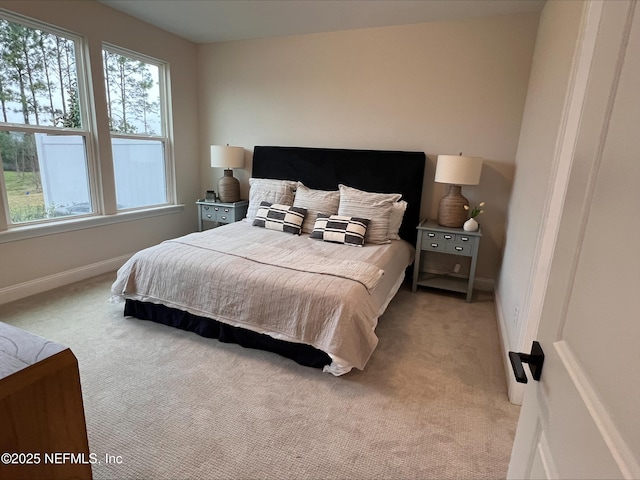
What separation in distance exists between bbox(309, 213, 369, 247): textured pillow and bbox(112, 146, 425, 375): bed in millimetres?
11

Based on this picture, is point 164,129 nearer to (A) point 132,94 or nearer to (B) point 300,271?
(A) point 132,94

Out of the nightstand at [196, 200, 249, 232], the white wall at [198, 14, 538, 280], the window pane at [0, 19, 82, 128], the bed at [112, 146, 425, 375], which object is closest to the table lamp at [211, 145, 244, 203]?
the nightstand at [196, 200, 249, 232]

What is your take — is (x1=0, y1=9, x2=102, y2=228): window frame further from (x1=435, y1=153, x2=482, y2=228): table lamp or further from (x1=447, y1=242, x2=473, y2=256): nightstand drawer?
(x1=447, y1=242, x2=473, y2=256): nightstand drawer

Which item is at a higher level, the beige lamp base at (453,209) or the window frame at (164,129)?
the window frame at (164,129)

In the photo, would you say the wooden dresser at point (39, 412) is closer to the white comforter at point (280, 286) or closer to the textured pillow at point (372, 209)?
the white comforter at point (280, 286)

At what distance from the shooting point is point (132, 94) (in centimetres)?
400

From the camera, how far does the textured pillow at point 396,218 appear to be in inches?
137

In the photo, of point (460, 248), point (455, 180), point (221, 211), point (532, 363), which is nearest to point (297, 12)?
point (455, 180)

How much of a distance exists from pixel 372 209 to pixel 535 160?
1.43 m

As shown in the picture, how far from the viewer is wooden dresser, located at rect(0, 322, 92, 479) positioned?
2.81 ft

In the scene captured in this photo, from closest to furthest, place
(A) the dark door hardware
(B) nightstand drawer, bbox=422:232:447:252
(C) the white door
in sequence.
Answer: (C) the white door → (A) the dark door hardware → (B) nightstand drawer, bbox=422:232:447:252

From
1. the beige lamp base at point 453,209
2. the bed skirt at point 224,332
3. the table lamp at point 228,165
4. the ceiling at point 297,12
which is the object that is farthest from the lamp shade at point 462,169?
the table lamp at point 228,165

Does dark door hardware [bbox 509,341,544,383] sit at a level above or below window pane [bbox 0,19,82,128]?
below

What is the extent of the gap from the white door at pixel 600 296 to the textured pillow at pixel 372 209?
8.18 ft
